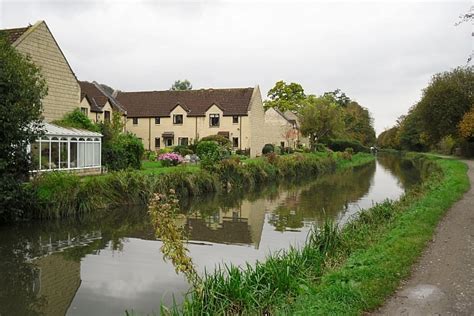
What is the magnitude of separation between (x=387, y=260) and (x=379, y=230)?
3926 mm

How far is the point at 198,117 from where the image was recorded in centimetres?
5122

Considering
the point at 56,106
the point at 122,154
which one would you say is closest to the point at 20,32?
the point at 56,106

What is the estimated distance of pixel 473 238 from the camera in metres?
10.6

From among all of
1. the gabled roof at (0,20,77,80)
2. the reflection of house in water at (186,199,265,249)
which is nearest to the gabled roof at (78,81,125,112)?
the gabled roof at (0,20,77,80)

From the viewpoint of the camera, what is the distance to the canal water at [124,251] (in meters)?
8.66

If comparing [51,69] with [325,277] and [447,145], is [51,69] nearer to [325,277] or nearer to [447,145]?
[325,277]

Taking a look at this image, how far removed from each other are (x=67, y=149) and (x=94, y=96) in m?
A: 22.2

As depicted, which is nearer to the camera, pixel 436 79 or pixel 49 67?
pixel 49 67

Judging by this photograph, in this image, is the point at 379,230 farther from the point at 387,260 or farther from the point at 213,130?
the point at 213,130

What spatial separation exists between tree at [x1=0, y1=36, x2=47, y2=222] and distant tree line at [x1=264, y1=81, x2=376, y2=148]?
151 ft

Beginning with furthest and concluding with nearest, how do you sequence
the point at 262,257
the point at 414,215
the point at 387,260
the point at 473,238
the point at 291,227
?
the point at 291,227
the point at 414,215
the point at 262,257
the point at 473,238
the point at 387,260

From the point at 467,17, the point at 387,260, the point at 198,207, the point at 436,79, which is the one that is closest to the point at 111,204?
the point at 198,207

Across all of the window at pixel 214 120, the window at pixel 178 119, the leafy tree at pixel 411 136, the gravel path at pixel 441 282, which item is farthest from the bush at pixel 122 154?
the leafy tree at pixel 411 136

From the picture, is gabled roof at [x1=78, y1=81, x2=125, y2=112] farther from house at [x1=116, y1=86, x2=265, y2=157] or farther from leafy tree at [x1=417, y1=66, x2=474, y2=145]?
leafy tree at [x1=417, y1=66, x2=474, y2=145]
